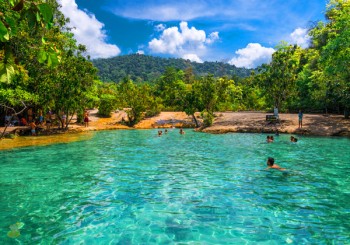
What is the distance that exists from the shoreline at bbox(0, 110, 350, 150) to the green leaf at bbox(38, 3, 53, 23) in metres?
23.6

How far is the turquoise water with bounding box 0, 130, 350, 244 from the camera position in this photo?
737cm

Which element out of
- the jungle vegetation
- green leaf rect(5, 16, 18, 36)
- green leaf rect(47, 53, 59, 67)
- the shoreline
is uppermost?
the jungle vegetation

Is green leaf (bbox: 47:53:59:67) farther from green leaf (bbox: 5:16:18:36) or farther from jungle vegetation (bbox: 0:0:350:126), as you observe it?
jungle vegetation (bbox: 0:0:350:126)

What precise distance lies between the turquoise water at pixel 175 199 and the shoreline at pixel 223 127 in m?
9.75

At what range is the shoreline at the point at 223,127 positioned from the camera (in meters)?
27.9

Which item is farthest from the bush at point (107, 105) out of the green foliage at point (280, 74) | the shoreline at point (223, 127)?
the green foliage at point (280, 74)

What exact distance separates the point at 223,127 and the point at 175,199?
2689 centimetres

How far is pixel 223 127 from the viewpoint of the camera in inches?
1426

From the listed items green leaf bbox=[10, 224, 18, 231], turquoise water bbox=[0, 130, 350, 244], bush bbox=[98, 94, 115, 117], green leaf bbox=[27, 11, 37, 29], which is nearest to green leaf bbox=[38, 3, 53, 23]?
green leaf bbox=[27, 11, 37, 29]

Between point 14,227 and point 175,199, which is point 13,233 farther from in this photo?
point 175,199

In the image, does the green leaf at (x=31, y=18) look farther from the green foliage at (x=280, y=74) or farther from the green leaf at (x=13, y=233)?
the green foliage at (x=280, y=74)

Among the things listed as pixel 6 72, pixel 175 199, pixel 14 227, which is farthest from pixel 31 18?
pixel 175 199

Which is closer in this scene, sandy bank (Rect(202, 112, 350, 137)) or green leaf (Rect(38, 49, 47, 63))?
green leaf (Rect(38, 49, 47, 63))

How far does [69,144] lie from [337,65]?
24471mm
